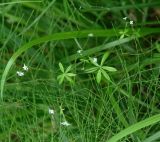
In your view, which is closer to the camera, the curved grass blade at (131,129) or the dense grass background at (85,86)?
the curved grass blade at (131,129)

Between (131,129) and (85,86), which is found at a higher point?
(85,86)

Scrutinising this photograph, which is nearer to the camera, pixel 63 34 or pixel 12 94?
pixel 63 34

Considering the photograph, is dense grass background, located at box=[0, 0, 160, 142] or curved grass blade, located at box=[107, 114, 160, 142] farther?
dense grass background, located at box=[0, 0, 160, 142]

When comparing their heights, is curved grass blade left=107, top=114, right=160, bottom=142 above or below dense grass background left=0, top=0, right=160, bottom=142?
below

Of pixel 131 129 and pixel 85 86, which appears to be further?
pixel 85 86

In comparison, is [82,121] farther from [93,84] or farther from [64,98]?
[93,84]

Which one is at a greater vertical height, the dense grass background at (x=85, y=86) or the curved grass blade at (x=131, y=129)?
the dense grass background at (x=85, y=86)

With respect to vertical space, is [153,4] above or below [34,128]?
above

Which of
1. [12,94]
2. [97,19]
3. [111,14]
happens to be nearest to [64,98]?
[12,94]
